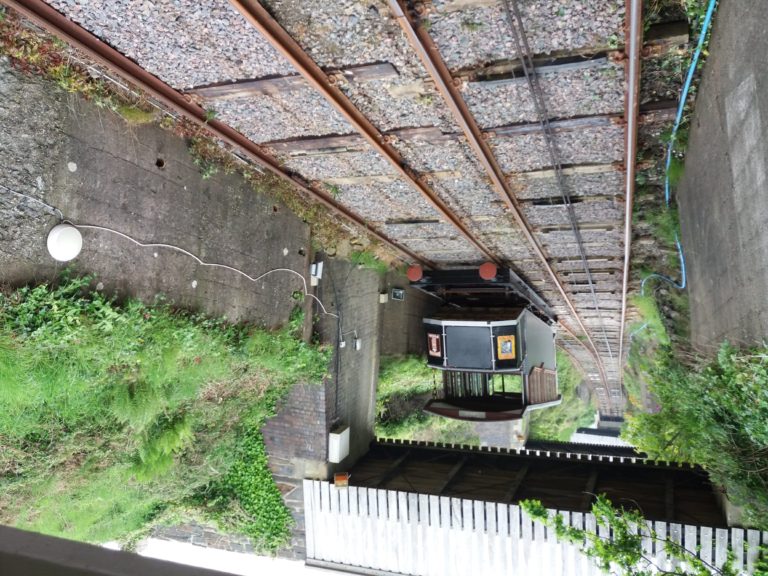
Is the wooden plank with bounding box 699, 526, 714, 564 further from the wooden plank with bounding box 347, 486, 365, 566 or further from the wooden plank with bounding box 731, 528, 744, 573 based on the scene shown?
the wooden plank with bounding box 347, 486, 365, 566

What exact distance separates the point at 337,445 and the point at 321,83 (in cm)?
509

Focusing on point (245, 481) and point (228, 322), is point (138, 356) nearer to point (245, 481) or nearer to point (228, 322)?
point (228, 322)

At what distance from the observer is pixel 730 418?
3656 millimetres

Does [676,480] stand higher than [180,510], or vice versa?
[676,480]

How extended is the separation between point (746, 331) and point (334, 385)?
213 inches

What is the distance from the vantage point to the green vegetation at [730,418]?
306cm

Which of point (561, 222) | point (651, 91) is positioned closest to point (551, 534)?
point (561, 222)

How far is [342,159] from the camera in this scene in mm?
5348

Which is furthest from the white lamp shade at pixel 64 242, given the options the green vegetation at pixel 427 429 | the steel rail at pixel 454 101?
the green vegetation at pixel 427 429

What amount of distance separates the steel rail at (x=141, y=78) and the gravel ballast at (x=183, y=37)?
0.06 m

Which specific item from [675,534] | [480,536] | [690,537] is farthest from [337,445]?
[690,537]

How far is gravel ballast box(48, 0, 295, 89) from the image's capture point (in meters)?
3.35

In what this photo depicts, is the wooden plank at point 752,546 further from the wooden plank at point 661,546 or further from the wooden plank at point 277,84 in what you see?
the wooden plank at point 277,84

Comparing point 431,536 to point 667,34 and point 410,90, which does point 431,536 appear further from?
point 667,34
